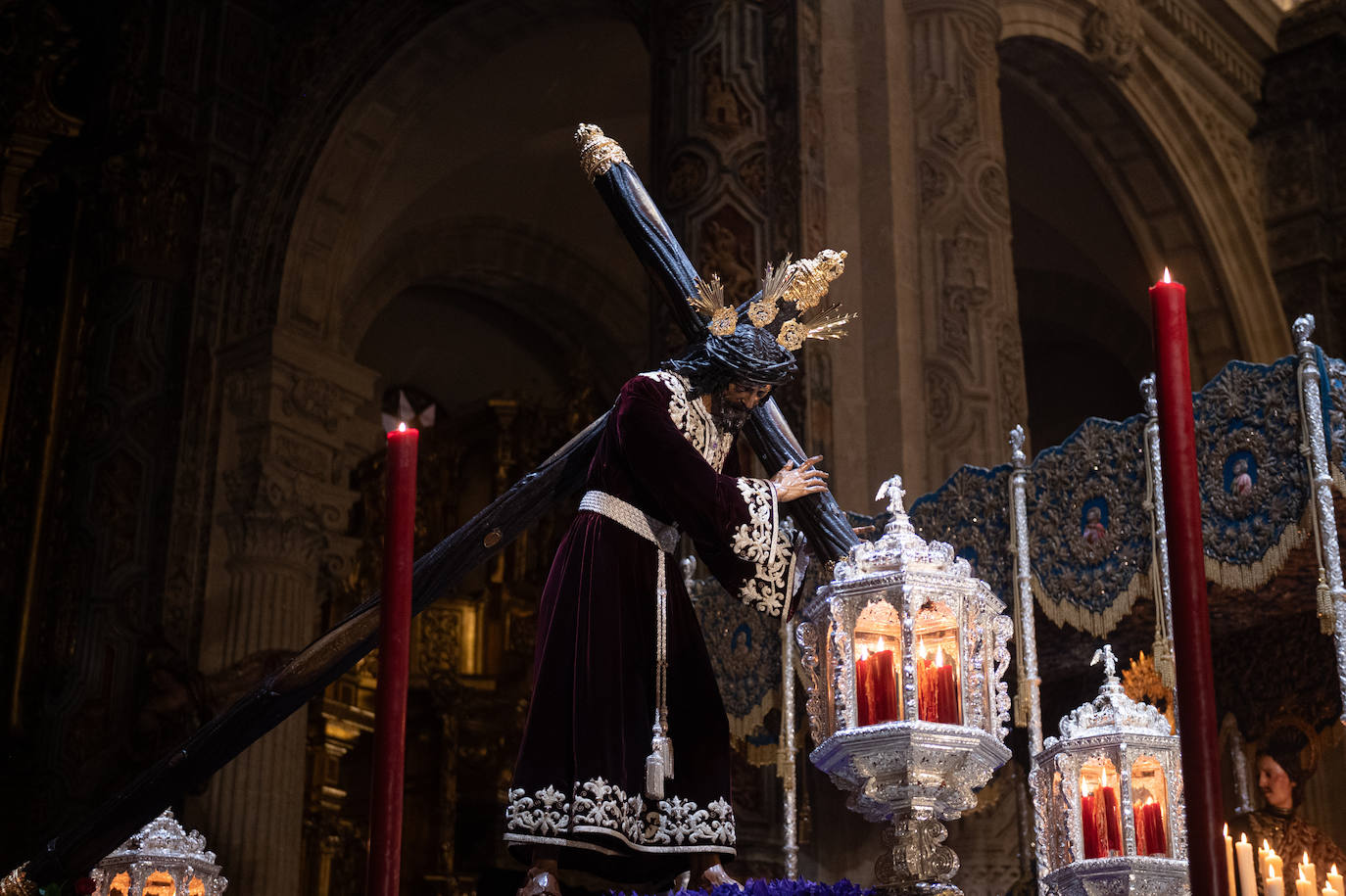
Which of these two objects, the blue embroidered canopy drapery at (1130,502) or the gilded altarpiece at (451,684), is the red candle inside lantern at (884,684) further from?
the gilded altarpiece at (451,684)

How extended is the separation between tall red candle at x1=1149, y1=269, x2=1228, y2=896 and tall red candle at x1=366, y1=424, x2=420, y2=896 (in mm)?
1094

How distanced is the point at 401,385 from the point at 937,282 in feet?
27.6

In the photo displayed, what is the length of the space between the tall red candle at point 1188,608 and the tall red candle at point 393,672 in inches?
43.1

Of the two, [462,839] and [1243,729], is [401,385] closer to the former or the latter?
[462,839]

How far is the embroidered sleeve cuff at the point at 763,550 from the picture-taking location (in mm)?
3709

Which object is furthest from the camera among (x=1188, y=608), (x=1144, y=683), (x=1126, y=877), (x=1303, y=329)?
(x=1144, y=683)

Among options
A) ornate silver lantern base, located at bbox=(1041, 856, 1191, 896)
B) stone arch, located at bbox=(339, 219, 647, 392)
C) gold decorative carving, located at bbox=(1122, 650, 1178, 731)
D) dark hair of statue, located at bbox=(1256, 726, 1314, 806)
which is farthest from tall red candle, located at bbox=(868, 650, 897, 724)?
stone arch, located at bbox=(339, 219, 647, 392)

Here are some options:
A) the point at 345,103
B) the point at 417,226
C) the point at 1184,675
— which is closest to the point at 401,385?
the point at 417,226

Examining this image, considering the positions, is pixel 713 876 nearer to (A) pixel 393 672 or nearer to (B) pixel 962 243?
(A) pixel 393 672

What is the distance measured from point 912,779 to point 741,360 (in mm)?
1044

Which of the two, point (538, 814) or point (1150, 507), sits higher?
point (1150, 507)

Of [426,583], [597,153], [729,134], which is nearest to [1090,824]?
[426,583]

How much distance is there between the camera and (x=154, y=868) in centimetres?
466

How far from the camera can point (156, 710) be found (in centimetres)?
1039
